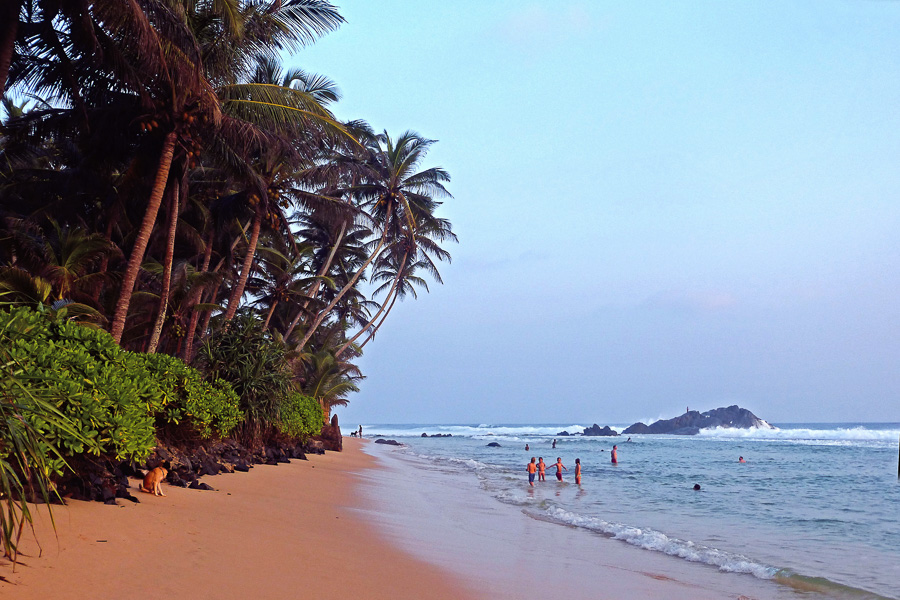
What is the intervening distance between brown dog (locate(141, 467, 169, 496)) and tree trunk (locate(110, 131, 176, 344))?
465cm

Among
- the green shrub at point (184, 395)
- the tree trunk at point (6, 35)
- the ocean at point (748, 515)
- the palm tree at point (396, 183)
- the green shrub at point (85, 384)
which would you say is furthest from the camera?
the palm tree at point (396, 183)

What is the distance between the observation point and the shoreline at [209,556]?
435 centimetres

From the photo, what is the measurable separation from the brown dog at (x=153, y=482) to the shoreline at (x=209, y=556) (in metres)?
0.16

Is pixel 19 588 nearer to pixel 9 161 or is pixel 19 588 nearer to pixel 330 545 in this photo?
pixel 330 545

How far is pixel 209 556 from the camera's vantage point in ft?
17.9

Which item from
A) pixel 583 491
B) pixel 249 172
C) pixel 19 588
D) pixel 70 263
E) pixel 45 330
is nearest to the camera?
pixel 19 588

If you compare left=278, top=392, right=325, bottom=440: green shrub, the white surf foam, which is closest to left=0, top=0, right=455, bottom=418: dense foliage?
left=278, top=392, right=325, bottom=440: green shrub

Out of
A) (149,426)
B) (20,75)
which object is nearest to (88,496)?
(149,426)

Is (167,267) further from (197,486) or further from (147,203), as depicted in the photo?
(197,486)

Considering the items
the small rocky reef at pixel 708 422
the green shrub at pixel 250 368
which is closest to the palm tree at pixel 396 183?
the green shrub at pixel 250 368

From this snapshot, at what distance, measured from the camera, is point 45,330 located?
5.96 m

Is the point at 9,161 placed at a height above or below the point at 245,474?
above

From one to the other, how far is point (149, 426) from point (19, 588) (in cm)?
284

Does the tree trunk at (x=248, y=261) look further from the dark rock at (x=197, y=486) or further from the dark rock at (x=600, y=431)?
the dark rock at (x=600, y=431)
